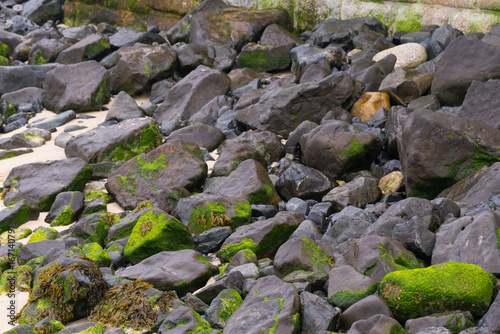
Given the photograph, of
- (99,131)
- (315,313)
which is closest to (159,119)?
(99,131)

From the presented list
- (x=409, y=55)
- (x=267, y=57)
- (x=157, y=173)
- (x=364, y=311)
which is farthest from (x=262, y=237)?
(x=267, y=57)

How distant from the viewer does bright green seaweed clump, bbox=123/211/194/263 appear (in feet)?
14.3

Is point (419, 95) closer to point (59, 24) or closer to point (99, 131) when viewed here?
point (99, 131)

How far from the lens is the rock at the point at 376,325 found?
2.93 meters

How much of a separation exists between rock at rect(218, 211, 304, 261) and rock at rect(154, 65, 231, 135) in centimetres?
343

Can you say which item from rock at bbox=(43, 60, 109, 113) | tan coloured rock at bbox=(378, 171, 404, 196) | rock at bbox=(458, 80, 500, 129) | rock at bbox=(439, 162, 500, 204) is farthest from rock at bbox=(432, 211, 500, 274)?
rock at bbox=(43, 60, 109, 113)

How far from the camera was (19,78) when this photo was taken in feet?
30.6

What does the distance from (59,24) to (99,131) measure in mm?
7290

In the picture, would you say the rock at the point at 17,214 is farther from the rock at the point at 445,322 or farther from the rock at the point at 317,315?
the rock at the point at 445,322

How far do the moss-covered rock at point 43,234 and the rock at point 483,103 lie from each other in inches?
153

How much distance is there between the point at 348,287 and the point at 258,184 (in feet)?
6.68

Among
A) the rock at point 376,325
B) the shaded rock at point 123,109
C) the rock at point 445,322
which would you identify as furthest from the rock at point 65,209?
the rock at point 445,322

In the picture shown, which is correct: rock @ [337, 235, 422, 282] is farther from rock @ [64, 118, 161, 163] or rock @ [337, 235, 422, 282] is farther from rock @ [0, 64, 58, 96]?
rock @ [0, 64, 58, 96]

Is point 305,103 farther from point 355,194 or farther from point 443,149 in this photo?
point 443,149
